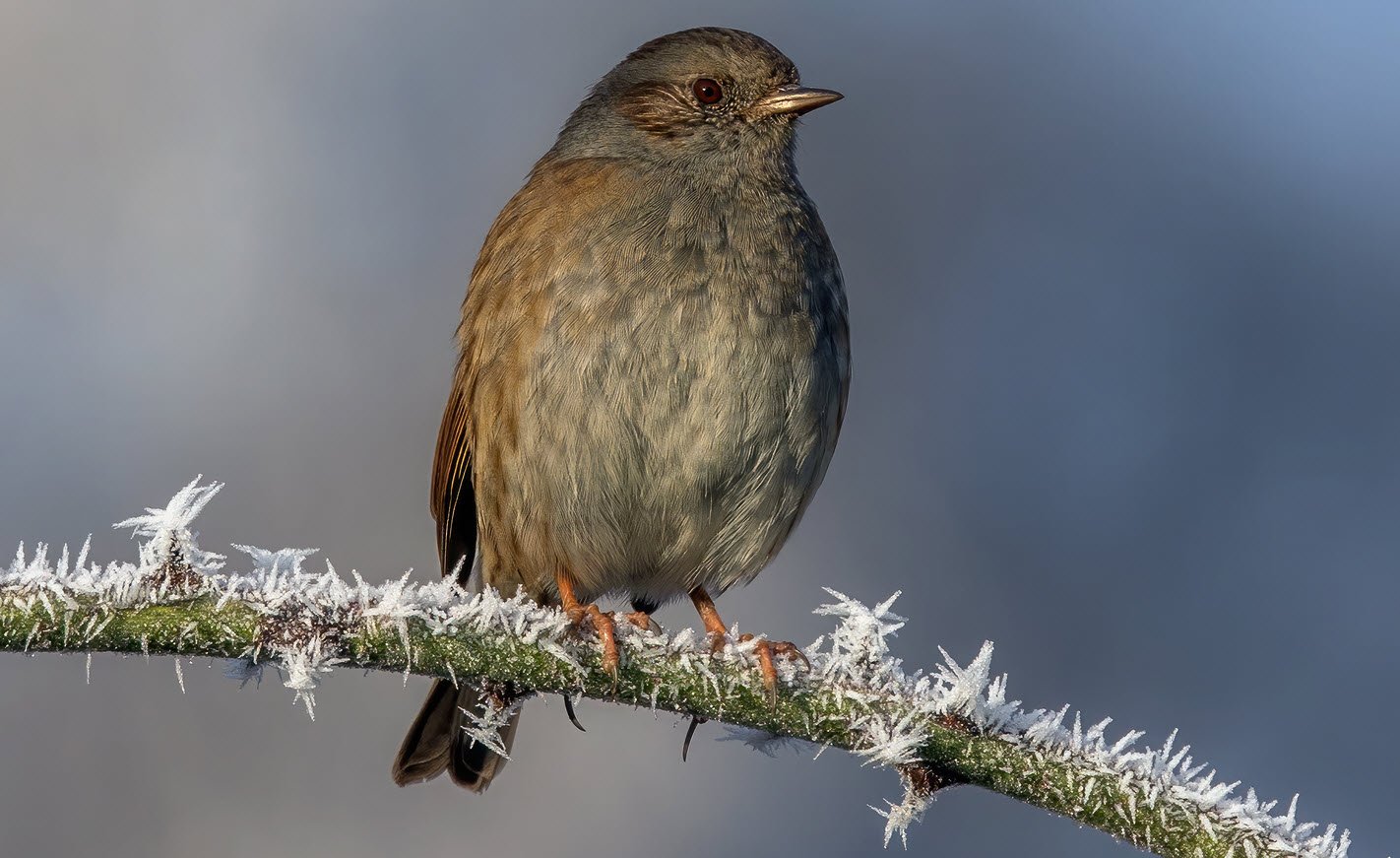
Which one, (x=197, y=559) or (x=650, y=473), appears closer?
(x=197, y=559)

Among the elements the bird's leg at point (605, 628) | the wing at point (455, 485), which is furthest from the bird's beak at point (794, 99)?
the bird's leg at point (605, 628)

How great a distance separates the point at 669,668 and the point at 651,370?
5.34 feet

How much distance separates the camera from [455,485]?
189 inches

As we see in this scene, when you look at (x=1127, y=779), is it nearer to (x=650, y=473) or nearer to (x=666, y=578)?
(x=650, y=473)

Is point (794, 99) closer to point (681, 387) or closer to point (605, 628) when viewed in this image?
point (681, 387)

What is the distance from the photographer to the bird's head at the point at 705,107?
4715mm

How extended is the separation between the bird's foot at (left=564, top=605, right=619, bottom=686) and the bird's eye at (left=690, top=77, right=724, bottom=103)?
2149mm

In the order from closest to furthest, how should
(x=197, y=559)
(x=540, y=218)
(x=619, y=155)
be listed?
1. (x=197, y=559)
2. (x=540, y=218)
3. (x=619, y=155)

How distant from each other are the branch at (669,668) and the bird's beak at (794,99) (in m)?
2.54

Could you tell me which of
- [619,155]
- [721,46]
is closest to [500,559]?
[619,155]

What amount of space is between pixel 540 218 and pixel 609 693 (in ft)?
7.34

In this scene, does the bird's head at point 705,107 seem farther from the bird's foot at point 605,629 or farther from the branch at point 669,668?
the branch at point 669,668

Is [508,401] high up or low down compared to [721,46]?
down

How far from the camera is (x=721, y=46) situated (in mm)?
4902
